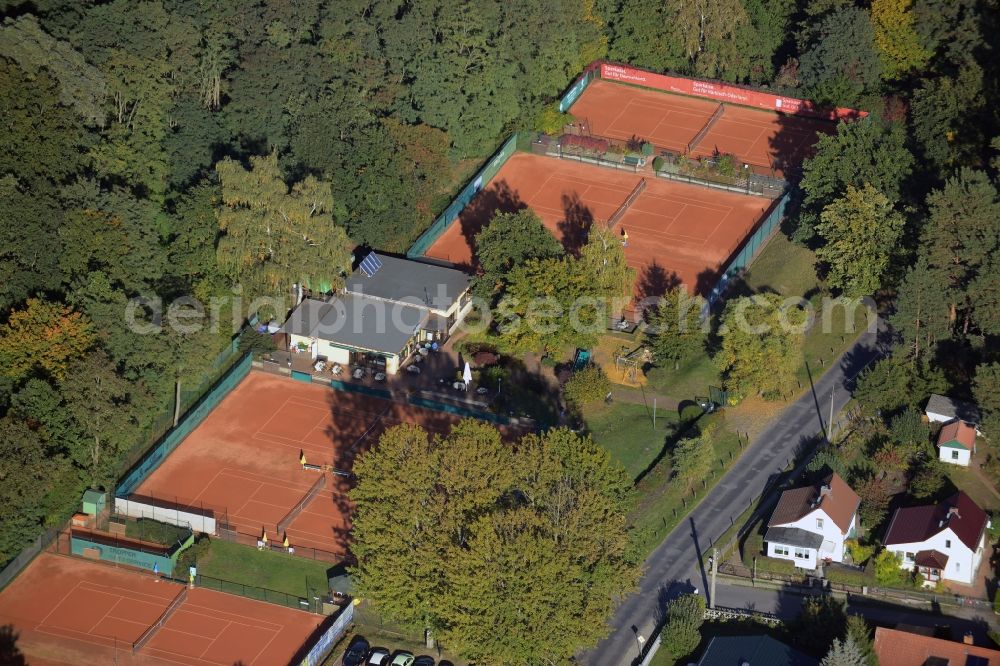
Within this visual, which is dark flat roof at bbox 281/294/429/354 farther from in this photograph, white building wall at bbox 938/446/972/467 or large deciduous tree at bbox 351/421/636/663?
white building wall at bbox 938/446/972/467

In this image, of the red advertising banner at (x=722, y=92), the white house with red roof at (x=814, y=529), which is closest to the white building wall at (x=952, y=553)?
the white house with red roof at (x=814, y=529)

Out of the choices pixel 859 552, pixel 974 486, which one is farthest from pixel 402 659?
pixel 974 486

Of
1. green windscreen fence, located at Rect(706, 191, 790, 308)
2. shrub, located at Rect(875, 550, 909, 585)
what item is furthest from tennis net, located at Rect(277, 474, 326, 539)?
shrub, located at Rect(875, 550, 909, 585)

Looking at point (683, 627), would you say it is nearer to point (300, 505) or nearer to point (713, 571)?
point (713, 571)

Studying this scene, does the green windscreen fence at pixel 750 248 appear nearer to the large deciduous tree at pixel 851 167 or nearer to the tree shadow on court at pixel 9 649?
the large deciduous tree at pixel 851 167

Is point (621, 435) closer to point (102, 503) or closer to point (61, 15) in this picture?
point (102, 503)
